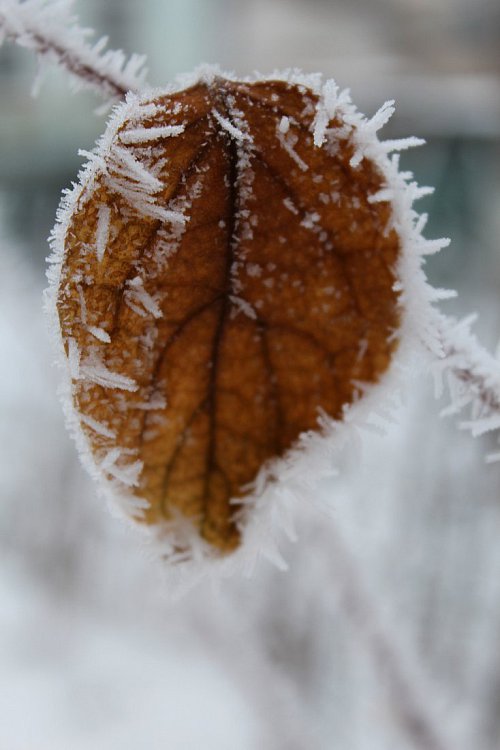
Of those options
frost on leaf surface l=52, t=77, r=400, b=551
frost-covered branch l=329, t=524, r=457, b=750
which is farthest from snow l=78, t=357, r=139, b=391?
frost-covered branch l=329, t=524, r=457, b=750

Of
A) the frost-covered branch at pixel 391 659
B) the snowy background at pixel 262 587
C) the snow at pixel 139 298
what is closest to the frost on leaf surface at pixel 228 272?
the snow at pixel 139 298

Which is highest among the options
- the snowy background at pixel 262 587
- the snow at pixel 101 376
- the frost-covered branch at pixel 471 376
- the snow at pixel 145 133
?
the snow at pixel 145 133

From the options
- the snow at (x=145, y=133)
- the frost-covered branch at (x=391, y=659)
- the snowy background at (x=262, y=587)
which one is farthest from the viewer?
the snowy background at (x=262, y=587)

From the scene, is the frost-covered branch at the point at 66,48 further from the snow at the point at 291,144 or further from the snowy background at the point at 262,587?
the snowy background at the point at 262,587

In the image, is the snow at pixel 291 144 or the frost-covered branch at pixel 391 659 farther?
the frost-covered branch at pixel 391 659

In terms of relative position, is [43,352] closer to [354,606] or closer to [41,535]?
[41,535]

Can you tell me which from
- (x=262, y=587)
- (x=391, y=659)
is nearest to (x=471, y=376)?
→ (x=391, y=659)
